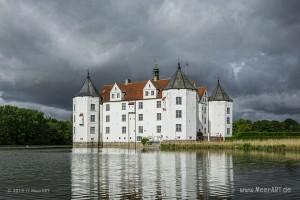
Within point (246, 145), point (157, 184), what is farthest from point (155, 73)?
point (157, 184)

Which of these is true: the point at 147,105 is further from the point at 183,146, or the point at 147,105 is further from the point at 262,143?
the point at 262,143

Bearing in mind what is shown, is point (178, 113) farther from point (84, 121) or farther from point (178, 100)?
point (84, 121)

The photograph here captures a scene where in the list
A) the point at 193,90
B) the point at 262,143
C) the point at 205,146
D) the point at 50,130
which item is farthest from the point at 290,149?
the point at 50,130

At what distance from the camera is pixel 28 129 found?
287ft

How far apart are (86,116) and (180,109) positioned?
55.4 ft

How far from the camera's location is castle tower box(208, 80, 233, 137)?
68.9m

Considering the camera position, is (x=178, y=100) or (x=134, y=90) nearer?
(x=178, y=100)

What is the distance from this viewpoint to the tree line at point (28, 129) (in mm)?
84312

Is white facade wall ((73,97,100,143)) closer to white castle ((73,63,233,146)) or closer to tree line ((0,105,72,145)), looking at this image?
white castle ((73,63,233,146))

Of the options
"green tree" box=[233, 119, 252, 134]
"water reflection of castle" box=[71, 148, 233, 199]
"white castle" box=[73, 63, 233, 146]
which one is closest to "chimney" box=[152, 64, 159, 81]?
"white castle" box=[73, 63, 233, 146]

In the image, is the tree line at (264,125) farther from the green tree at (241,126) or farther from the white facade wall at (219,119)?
the white facade wall at (219,119)

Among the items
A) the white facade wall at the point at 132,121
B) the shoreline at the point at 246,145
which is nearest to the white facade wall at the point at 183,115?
the white facade wall at the point at 132,121

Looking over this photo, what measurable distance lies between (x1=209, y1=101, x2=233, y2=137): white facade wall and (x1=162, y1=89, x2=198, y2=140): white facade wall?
21.8ft

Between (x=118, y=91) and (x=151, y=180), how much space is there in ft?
173
